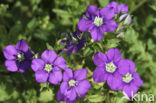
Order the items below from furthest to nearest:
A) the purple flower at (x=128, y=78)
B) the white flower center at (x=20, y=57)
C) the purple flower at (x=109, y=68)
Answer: the white flower center at (x=20, y=57) < the purple flower at (x=128, y=78) < the purple flower at (x=109, y=68)

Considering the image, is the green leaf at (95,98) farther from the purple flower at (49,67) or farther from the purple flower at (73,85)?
the purple flower at (49,67)

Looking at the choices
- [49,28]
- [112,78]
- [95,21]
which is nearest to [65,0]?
[49,28]

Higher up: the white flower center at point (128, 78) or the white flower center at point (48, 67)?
the white flower center at point (48, 67)

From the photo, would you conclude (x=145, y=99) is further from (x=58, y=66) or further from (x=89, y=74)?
(x=58, y=66)

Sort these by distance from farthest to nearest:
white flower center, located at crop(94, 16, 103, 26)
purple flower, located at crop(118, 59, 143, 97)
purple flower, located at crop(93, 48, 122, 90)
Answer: white flower center, located at crop(94, 16, 103, 26), purple flower, located at crop(118, 59, 143, 97), purple flower, located at crop(93, 48, 122, 90)

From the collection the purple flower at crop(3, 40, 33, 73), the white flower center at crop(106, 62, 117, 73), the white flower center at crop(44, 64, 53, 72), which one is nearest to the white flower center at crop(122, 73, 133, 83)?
the white flower center at crop(106, 62, 117, 73)

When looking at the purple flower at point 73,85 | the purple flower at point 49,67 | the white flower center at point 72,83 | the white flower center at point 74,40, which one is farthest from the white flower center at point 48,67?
the white flower center at point 74,40

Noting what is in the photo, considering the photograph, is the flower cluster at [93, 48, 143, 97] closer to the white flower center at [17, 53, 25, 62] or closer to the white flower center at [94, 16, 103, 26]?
the white flower center at [94, 16, 103, 26]

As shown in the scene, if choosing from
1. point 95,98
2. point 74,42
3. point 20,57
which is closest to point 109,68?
point 95,98

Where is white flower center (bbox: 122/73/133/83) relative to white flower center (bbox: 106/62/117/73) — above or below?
below
